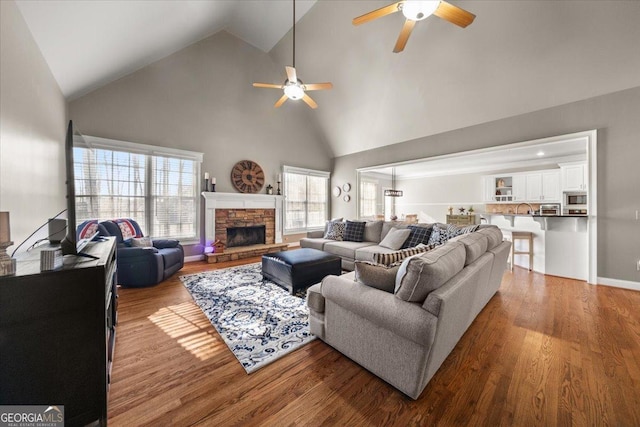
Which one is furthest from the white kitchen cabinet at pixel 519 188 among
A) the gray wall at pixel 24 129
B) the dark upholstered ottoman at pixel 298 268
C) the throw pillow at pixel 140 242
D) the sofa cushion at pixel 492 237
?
the gray wall at pixel 24 129

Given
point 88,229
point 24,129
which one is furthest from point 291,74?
point 88,229

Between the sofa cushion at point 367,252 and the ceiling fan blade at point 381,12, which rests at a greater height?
the ceiling fan blade at point 381,12

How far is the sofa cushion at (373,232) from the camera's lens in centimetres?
462

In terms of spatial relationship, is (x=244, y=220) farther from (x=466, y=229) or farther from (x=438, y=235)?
(x=466, y=229)

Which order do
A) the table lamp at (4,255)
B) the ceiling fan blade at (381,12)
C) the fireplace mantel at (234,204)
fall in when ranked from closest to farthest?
the table lamp at (4,255) → the ceiling fan blade at (381,12) → the fireplace mantel at (234,204)

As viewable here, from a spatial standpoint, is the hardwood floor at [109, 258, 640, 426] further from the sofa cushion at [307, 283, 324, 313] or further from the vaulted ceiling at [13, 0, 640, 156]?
the vaulted ceiling at [13, 0, 640, 156]

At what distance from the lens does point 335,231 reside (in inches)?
189

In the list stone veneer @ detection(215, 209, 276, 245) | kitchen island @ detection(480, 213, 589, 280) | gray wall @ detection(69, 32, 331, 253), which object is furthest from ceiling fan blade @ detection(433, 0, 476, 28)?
stone veneer @ detection(215, 209, 276, 245)

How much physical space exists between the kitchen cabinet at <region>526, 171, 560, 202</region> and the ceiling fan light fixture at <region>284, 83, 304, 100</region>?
772 centimetres

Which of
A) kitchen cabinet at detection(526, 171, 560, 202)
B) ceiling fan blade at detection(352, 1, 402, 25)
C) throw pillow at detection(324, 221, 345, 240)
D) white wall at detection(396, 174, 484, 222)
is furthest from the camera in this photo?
white wall at detection(396, 174, 484, 222)

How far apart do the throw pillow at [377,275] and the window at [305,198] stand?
5.02 m

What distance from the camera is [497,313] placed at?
2.62m

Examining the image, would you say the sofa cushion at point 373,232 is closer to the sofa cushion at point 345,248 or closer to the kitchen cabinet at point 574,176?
the sofa cushion at point 345,248

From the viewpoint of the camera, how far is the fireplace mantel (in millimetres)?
5023
